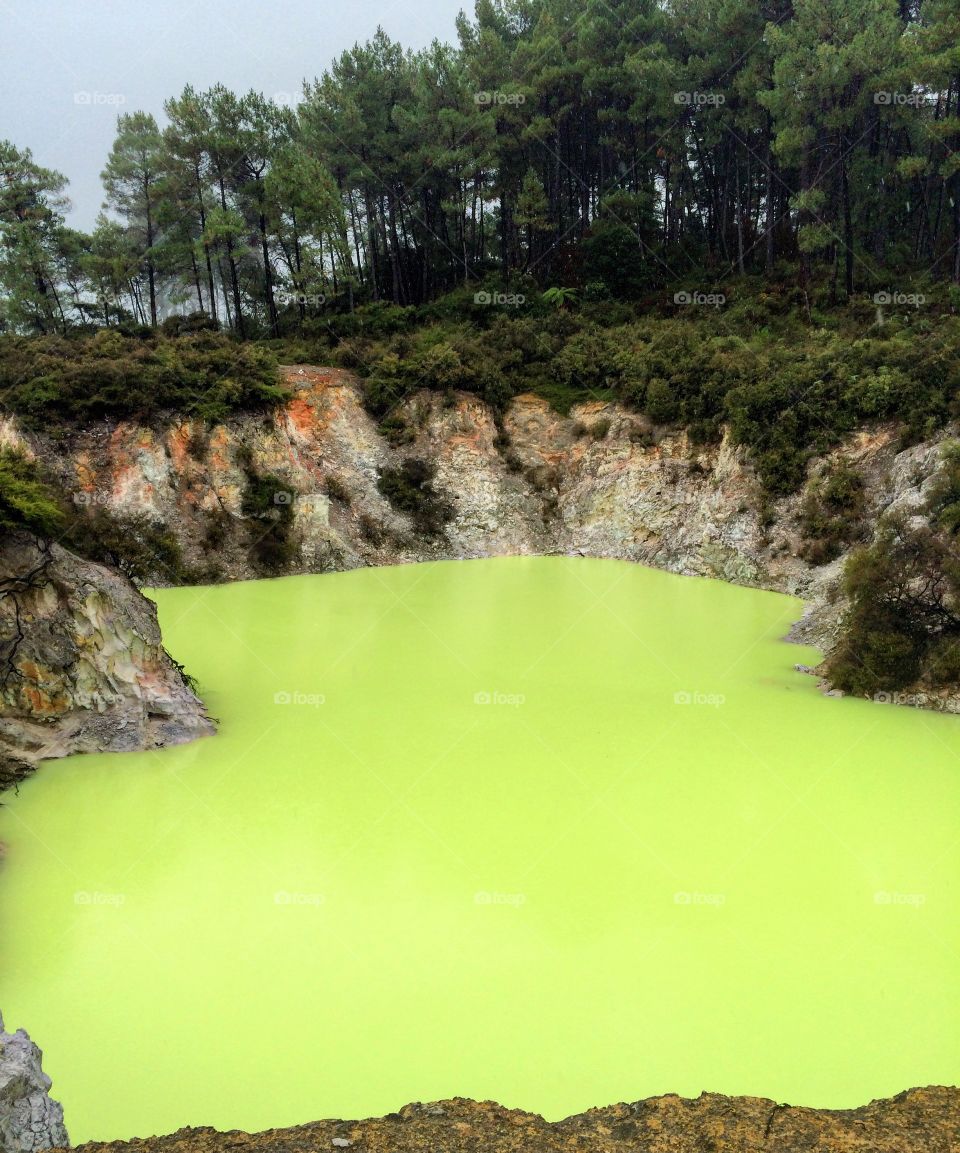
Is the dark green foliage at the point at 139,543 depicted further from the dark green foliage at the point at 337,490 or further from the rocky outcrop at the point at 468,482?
the dark green foliage at the point at 337,490

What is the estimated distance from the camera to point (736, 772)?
984 centimetres

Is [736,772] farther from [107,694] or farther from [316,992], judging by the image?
[107,694]

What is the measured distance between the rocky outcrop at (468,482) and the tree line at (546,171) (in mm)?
9811

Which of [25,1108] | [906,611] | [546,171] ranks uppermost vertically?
[546,171]

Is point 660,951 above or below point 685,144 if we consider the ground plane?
below

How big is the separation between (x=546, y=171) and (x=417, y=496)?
2257cm

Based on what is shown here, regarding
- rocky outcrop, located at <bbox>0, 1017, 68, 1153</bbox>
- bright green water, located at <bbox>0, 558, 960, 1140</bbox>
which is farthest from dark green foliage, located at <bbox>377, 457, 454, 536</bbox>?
rocky outcrop, located at <bbox>0, 1017, 68, 1153</bbox>

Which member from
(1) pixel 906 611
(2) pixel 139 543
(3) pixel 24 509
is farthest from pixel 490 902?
(2) pixel 139 543

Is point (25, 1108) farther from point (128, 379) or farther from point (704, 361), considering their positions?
point (704, 361)

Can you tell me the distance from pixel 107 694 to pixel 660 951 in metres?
8.05

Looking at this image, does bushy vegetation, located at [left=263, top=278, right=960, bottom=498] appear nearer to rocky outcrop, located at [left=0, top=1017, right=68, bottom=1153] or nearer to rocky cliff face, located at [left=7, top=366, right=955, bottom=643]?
rocky cliff face, located at [left=7, top=366, right=955, bottom=643]

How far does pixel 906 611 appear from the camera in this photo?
12.9 meters

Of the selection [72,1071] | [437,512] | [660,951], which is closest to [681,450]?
[437,512]

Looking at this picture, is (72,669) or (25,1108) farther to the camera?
(72,669)
